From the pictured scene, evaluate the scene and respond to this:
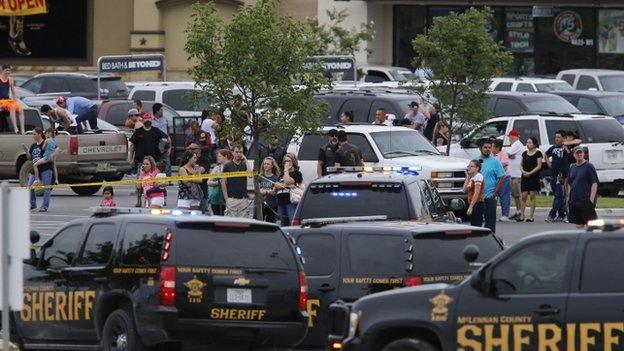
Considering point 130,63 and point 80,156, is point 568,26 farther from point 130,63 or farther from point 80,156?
point 80,156

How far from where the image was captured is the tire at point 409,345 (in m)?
13.8

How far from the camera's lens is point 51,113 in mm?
34844

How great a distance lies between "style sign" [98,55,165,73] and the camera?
139ft

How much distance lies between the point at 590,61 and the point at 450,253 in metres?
40.2

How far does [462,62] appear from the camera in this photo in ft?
109

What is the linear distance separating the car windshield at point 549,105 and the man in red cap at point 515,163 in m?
5.09

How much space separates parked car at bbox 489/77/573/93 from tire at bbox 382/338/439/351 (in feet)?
94.2

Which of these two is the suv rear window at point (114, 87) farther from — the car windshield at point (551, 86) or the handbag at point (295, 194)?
the handbag at point (295, 194)

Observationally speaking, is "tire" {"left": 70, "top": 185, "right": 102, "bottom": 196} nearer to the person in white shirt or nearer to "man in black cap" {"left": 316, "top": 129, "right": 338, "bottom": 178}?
the person in white shirt

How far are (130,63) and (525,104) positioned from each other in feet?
35.3

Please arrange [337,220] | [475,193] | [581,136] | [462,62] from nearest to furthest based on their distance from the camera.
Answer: [337,220] < [475,193] < [462,62] < [581,136]

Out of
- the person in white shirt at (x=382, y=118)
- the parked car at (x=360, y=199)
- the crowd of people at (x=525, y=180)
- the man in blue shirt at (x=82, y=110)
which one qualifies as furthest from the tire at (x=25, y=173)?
the parked car at (x=360, y=199)

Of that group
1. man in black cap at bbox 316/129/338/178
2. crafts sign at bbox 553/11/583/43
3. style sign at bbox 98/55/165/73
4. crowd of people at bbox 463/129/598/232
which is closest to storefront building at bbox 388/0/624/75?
crafts sign at bbox 553/11/583/43

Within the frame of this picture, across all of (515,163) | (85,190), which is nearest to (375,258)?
(515,163)
